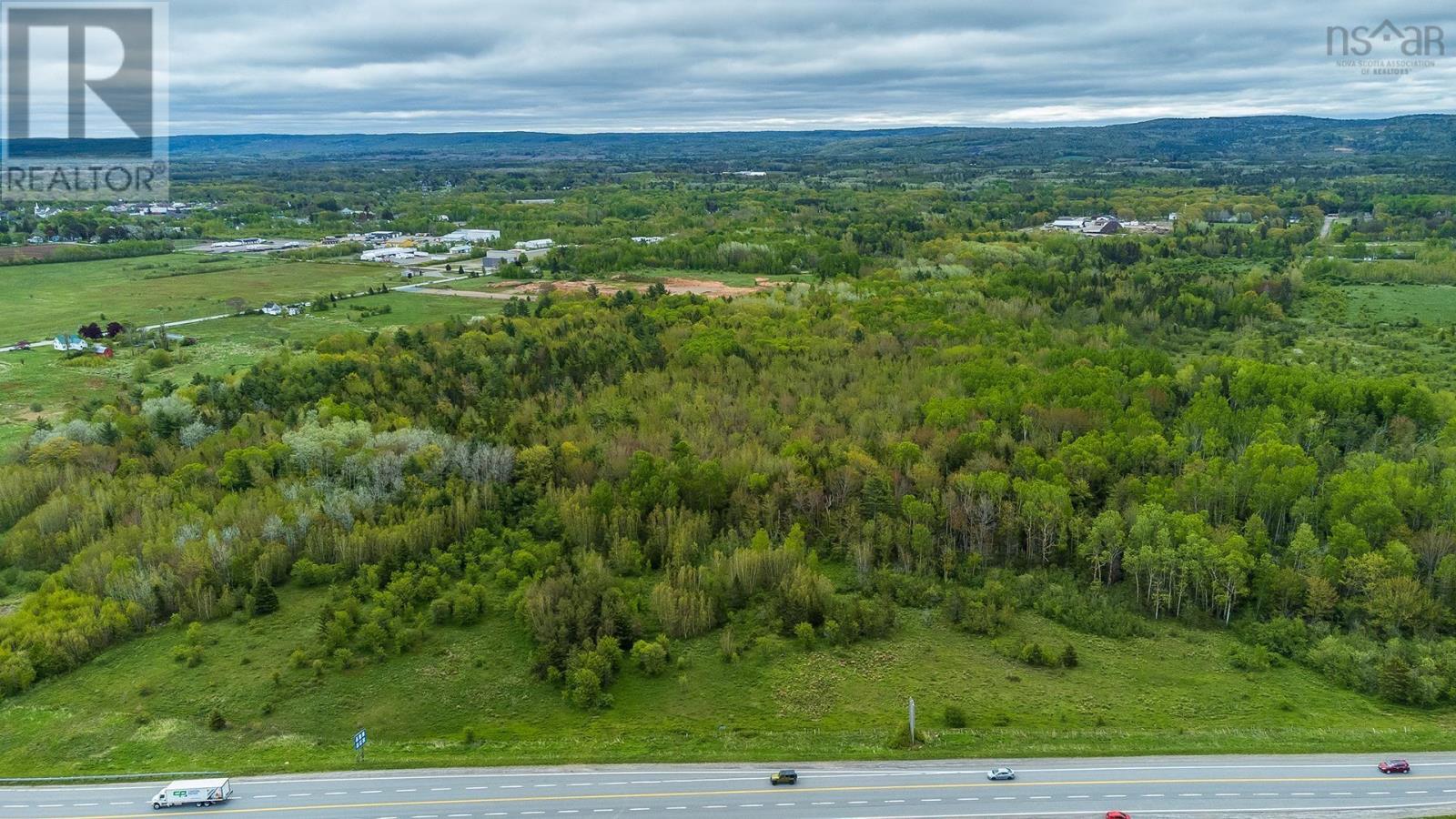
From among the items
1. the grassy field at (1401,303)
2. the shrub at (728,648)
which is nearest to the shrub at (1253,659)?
the shrub at (728,648)

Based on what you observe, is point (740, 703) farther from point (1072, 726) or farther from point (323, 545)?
point (323, 545)

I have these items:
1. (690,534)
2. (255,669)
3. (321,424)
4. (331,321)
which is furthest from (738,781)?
(331,321)

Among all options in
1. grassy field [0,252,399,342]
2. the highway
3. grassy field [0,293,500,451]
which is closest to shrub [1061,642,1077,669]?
the highway

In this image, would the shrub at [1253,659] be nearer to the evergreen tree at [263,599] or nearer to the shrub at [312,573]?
the shrub at [312,573]

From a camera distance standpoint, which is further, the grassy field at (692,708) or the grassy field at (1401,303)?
the grassy field at (1401,303)

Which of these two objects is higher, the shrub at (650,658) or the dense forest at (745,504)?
the dense forest at (745,504)

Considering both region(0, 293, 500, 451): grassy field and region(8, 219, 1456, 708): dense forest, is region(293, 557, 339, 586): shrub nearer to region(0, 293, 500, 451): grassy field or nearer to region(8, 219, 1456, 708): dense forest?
region(8, 219, 1456, 708): dense forest

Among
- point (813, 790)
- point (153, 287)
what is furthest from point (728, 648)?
point (153, 287)
